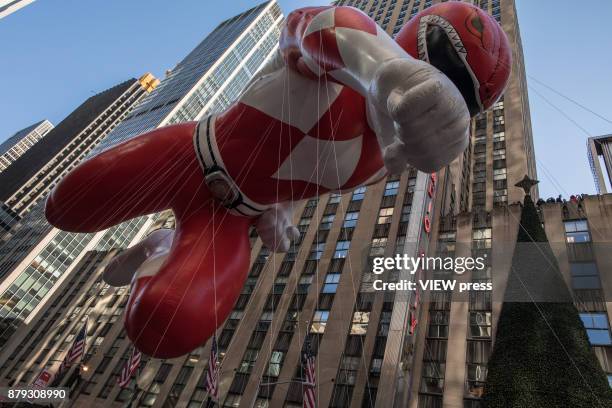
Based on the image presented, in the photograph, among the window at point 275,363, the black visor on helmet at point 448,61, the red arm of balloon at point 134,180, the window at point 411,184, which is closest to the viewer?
the black visor on helmet at point 448,61

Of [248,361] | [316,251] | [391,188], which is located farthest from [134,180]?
[391,188]

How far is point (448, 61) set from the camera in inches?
156

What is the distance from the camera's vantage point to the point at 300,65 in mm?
4508

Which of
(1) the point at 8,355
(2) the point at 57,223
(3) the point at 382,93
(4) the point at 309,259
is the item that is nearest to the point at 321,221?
(4) the point at 309,259

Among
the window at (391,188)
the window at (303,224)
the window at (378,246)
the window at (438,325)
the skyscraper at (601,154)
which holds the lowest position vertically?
the window at (438,325)

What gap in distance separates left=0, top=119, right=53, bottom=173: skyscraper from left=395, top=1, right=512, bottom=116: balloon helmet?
15785 cm

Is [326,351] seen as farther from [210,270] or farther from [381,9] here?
[381,9]

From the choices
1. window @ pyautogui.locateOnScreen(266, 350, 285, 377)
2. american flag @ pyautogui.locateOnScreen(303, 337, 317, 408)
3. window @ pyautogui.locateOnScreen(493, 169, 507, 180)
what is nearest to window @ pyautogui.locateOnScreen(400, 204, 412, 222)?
window @ pyautogui.locateOnScreen(266, 350, 285, 377)

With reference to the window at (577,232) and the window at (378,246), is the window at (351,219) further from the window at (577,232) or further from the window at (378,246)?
the window at (577,232)

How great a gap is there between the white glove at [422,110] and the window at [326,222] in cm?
2230

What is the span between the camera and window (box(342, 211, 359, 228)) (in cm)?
A: 2469

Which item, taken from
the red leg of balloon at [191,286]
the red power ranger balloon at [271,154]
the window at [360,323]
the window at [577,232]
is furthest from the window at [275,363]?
the red leg of balloon at [191,286]

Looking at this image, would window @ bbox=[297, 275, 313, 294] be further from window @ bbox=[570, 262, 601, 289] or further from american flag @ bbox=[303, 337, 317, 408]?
window @ bbox=[570, 262, 601, 289]

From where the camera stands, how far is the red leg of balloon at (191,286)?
4348 mm
